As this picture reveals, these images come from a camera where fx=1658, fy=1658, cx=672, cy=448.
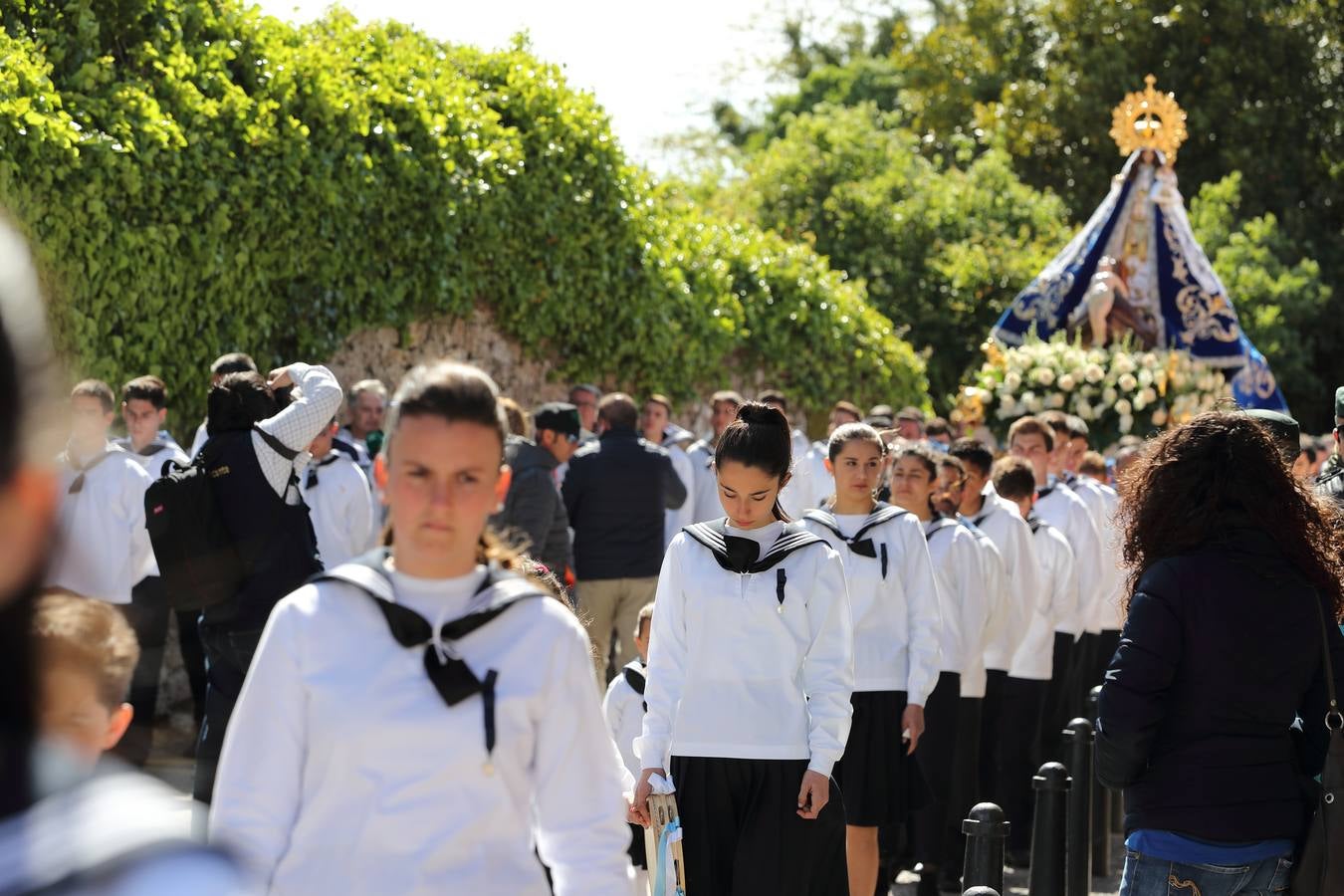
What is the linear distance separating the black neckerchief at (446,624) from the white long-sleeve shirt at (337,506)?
20.2ft

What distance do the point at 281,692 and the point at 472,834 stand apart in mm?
416

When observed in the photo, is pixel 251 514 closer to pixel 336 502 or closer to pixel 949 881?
pixel 336 502

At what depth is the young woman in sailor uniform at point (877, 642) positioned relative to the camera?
22.6 ft

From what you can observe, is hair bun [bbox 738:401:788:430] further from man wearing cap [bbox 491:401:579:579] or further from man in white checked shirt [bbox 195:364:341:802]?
man wearing cap [bbox 491:401:579:579]

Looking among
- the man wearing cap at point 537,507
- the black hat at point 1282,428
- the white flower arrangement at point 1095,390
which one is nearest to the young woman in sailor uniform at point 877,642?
the black hat at point 1282,428

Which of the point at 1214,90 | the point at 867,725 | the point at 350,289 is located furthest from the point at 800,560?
the point at 1214,90

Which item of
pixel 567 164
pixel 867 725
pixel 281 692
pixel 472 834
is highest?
pixel 567 164

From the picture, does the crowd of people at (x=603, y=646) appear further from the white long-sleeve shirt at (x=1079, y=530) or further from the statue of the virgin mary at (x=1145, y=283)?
the statue of the virgin mary at (x=1145, y=283)

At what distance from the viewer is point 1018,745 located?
964cm

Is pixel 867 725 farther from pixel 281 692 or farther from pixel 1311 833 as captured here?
pixel 281 692

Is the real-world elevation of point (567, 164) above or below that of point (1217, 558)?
above

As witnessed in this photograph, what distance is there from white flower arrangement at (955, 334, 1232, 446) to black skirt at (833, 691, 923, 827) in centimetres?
825

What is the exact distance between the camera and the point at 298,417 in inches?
260

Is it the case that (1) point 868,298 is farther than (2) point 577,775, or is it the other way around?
(1) point 868,298
